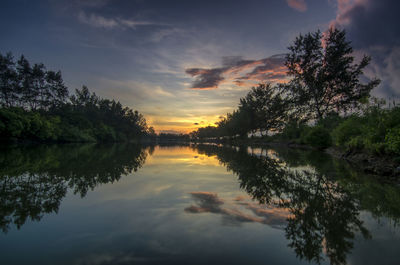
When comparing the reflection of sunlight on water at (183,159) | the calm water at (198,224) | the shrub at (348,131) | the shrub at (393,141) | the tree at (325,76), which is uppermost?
the tree at (325,76)

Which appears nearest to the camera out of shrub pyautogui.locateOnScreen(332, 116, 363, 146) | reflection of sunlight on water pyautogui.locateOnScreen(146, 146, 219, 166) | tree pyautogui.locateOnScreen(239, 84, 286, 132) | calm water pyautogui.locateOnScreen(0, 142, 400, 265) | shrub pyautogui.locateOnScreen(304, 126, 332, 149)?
calm water pyautogui.locateOnScreen(0, 142, 400, 265)

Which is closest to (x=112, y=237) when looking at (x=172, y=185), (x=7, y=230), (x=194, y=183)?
(x=7, y=230)

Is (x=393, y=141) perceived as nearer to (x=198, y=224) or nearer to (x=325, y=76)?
(x=198, y=224)

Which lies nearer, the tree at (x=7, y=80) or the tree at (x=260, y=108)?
the tree at (x=7, y=80)

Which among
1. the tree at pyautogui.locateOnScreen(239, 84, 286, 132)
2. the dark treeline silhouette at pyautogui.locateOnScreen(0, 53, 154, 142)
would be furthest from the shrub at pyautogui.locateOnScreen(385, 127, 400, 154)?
the tree at pyautogui.locateOnScreen(239, 84, 286, 132)

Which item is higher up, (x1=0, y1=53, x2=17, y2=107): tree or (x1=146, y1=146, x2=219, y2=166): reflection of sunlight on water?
(x1=0, y1=53, x2=17, y2=107): tree

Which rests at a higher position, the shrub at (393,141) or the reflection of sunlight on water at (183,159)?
the shrub at (393,141)

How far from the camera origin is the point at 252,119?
213 ft

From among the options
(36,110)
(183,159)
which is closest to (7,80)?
(36,110)

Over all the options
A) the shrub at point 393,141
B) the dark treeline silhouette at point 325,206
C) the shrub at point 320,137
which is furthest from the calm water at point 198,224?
the shrub at point 320,137

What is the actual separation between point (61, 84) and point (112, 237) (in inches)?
2574

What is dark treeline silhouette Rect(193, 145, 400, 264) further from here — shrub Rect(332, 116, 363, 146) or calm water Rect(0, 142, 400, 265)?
shrub Rect(332, 116, 363, 146)

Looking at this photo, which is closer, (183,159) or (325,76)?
(183,159)

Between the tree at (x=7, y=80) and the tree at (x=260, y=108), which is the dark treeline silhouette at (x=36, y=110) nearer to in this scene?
the tree at (x=7, y=80)
